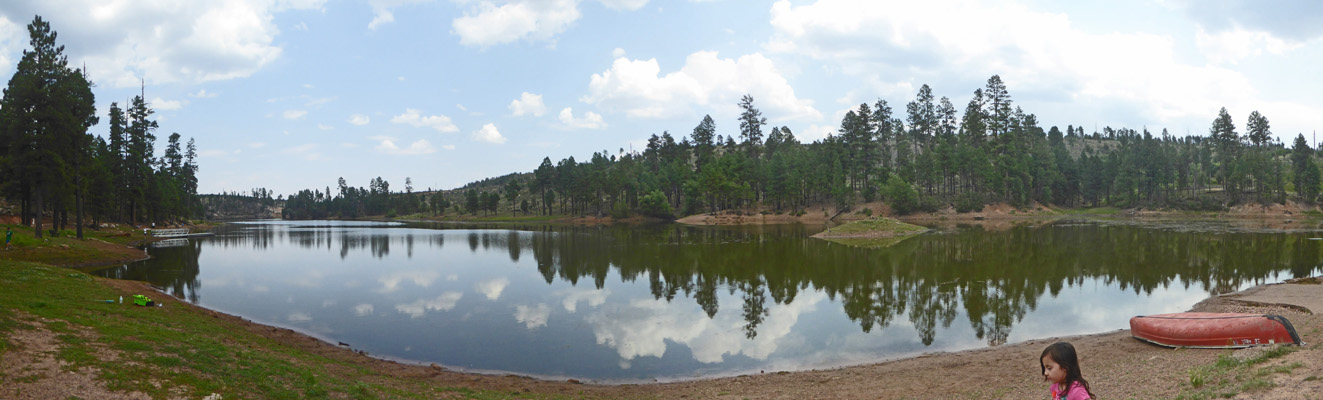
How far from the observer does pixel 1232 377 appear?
10.0 metres

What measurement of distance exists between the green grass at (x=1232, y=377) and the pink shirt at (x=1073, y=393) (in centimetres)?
610

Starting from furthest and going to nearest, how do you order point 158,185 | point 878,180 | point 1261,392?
point 878,180 < point 158,185 < point 1261,392

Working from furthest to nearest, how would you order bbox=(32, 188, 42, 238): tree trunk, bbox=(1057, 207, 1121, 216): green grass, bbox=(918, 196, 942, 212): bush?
bbox=(1057, 207, 1121, 216): green grass, bbox=(918, 196, 942, 212): bush, bbox=(32, 188, 42, 238): tree trunk

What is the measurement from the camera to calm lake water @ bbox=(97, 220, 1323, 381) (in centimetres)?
1892

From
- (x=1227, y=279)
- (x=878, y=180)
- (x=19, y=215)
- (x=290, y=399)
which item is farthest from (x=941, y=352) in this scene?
(x=878, y=180)

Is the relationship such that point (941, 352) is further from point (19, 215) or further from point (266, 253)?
point (19, 215)

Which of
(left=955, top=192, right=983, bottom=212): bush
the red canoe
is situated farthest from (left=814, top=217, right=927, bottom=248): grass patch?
(left=955, top=192, right=983, bottom=212): bush

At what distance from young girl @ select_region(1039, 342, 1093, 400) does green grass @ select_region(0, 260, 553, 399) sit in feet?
36.0

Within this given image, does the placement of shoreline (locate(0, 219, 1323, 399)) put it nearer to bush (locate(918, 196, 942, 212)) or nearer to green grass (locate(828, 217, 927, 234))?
green grass (locate(828, 217, 927, 234))

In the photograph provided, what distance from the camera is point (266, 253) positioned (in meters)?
57.2

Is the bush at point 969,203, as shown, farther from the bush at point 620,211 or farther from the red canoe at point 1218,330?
the red canoe at point 1218,330

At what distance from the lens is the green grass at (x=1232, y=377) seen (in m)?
9.19

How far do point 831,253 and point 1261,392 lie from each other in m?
38.3

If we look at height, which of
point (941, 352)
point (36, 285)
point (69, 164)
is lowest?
point (941, 352)
